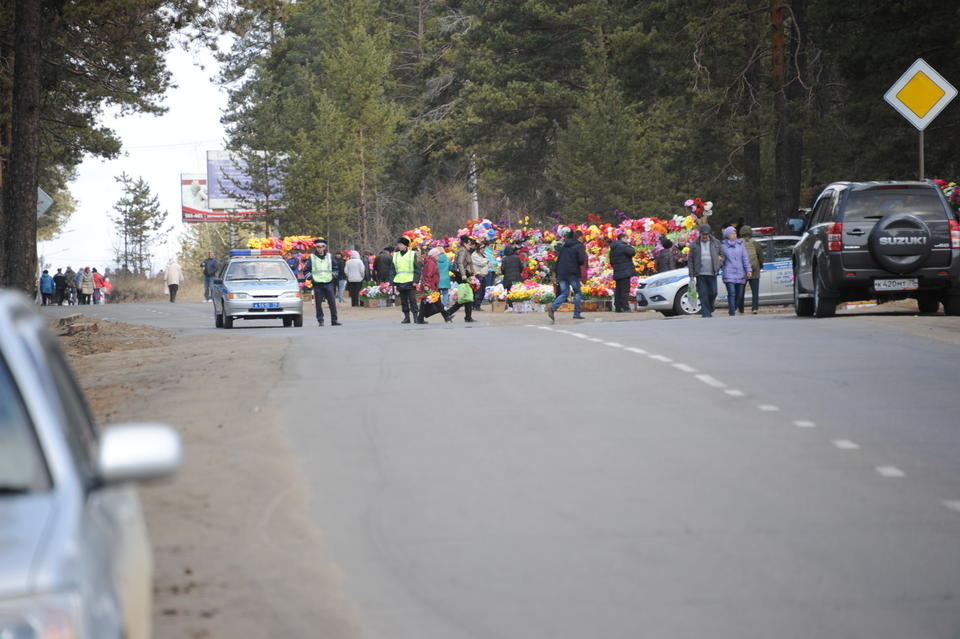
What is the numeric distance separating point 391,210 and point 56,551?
86.5 meters

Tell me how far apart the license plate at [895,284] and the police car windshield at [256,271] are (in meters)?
17.2

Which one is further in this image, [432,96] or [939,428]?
[432,96]

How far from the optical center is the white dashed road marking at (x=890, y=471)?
10.6 meters

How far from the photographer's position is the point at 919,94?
20.0 meters

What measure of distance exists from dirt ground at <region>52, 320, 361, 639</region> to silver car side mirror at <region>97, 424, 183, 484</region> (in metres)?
2.65

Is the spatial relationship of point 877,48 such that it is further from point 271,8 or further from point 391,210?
point 391,210

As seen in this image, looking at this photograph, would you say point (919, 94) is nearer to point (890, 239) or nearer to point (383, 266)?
point (890, 239)

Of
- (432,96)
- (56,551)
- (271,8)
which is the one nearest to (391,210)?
(432,96)

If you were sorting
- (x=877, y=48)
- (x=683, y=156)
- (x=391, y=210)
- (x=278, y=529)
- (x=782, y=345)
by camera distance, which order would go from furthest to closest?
(x=391, y=210) → (x=683, y=156) → (x=877, y=48) → (x=782, y=345) → (x=278, y=529)

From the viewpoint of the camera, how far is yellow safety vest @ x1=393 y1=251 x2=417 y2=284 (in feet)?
105

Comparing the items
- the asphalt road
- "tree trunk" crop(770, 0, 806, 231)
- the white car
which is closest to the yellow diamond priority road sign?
the asphalt road

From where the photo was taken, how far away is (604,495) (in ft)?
32.4

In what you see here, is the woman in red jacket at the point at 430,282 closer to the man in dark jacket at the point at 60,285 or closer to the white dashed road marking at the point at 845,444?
the white dashed road marking at the point at 845,444

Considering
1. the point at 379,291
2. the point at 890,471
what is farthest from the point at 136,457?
the point at 379,291
